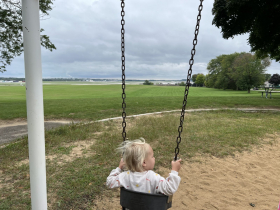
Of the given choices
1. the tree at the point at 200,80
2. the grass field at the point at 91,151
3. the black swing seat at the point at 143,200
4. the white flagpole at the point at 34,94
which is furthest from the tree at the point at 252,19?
the tree at the point at 200,80

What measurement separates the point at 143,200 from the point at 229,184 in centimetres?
239

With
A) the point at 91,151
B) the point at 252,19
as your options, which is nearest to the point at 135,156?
the point at 91,151

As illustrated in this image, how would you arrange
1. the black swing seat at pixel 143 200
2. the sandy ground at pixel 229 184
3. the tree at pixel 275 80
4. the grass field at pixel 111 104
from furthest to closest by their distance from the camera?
the tree at pixel 275 80, the grass field at pixel 111 104, the sandy ground at pixel 229 184, the black swing seat at pixel 143 200

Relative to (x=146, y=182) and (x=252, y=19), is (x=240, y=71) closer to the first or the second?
(x=252, y=19)

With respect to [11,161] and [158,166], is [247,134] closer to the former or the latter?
[158,166]

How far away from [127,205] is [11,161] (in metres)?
3.46

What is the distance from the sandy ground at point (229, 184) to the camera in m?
2.76

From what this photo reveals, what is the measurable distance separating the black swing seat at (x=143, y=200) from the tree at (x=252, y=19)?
384 inches

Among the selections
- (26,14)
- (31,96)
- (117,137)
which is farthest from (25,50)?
(117,137)

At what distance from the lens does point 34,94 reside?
1748 mm

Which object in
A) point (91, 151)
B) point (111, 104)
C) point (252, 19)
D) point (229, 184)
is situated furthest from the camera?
point (111, 104)

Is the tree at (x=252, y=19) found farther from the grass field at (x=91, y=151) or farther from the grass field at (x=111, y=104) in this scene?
the grass field at (x=91, y=151)

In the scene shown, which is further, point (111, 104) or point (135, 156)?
point (111, 104)

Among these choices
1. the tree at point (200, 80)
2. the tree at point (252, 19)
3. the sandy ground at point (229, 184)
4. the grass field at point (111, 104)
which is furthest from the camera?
the tree at point (200, 80)
